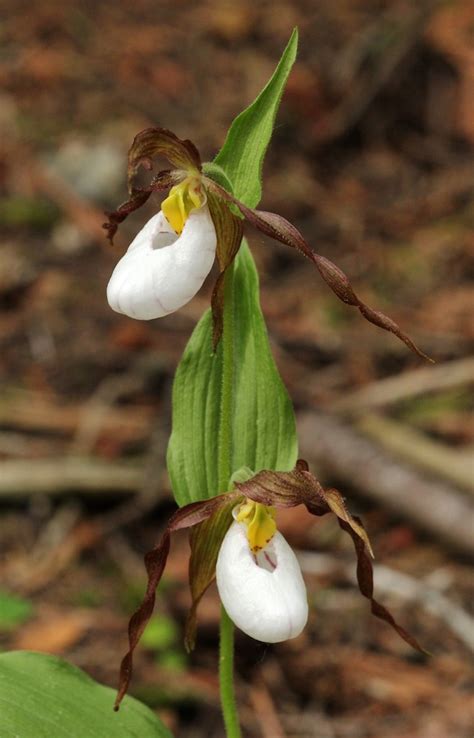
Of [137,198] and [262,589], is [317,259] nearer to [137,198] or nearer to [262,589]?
[137,198]

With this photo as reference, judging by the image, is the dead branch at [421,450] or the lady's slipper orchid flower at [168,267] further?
the dead branch at [421,450]

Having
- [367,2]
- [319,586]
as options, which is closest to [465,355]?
[319,586]

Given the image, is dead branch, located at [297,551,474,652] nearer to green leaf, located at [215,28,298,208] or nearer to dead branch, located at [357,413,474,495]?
dead branch, located at [357,413,474,495]

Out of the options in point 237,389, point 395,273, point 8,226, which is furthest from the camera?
point 8,226

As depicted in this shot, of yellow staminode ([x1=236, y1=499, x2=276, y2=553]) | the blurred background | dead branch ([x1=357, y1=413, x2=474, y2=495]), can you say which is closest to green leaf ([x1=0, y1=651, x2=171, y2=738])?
the blurred background

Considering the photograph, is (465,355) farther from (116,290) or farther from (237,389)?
(116,290)

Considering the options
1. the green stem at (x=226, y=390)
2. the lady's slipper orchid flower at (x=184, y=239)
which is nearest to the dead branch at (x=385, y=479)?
the green stem at (x=226, y=390)

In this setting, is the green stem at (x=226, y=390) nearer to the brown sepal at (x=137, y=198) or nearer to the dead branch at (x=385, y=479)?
the brown sepal at (x=137, y=198)
